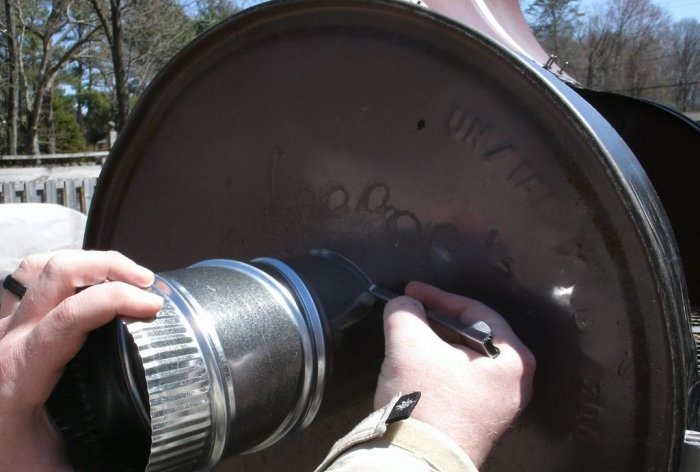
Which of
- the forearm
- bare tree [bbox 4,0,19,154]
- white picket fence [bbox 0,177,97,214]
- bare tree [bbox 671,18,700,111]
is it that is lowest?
white picket fence [bbox 0,177,97,214]

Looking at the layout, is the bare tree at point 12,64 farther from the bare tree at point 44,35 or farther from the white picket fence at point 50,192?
the white picket fence at point 50,192

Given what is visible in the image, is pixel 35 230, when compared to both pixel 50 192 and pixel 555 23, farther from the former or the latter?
pixel 555 23

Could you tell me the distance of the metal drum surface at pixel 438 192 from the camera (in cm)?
98

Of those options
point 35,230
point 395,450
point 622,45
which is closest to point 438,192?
point 395,450

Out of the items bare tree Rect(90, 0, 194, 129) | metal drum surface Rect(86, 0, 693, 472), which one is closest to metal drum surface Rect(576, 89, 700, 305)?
metal drum surface Rect(86, 0, 693, 472)

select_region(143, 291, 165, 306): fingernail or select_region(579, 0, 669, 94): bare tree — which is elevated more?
select_region(579, 0, 669, 94): bare tree

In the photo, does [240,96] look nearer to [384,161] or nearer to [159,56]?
[384,161]

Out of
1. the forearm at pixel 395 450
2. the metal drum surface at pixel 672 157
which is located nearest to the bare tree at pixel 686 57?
the metal drum surface at pixel 672 157

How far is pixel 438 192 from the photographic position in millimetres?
1177

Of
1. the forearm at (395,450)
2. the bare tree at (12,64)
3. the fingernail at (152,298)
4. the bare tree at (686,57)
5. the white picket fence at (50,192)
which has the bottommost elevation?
the white picket fence at (50,192)

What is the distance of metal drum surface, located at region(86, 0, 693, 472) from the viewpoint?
38.7 inches

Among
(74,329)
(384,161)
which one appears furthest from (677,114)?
(74,329)

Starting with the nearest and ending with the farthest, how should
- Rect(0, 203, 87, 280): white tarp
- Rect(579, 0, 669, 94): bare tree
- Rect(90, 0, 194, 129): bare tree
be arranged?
Rect(0, 203, 87, 280): white tarp, Rect(90, 0, 194, 129): bare tree, Rect(579, 0, 669, 94): bare tree

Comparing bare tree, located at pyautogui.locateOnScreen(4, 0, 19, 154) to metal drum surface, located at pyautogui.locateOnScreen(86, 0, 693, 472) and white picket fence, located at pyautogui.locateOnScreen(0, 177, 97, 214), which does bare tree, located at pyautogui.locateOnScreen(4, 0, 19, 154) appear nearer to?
white picket fence, located at pyautogui.locateOnScreen(0, 177, 97, 214)
